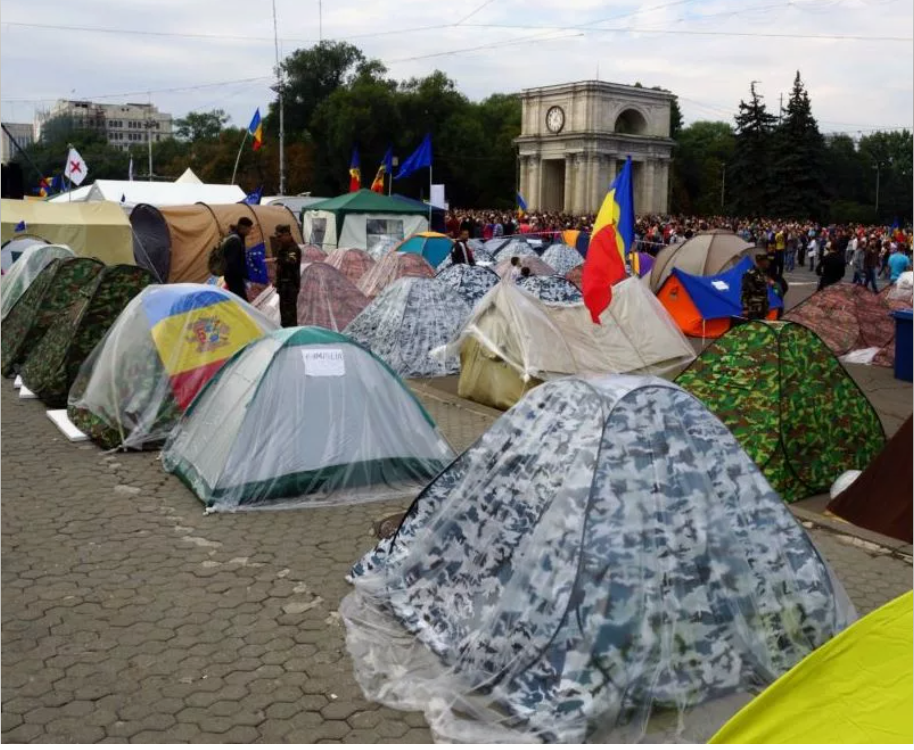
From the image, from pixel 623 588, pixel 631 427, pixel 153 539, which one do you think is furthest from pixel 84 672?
pixel 631 427

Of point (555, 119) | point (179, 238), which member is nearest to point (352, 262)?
point (179, 238)

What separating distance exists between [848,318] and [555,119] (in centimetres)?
4651

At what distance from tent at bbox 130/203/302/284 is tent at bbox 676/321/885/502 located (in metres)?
15.4

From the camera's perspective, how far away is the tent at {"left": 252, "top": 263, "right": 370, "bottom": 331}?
1400cm

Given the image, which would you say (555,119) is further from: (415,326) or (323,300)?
(415,326)

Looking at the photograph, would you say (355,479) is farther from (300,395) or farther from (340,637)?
(340,637)

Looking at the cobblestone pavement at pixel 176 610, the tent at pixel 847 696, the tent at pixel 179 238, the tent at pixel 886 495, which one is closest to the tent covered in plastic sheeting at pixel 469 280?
the cobblestone pavement at pixel 176 610

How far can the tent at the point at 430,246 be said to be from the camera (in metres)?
21.8

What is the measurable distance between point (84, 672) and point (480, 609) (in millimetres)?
1978

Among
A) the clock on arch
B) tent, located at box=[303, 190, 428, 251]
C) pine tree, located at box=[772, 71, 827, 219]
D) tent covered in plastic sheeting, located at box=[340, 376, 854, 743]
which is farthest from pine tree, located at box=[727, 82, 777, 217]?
tent covered in plastic sheeting, located at box=[340, 376, 854, 743]

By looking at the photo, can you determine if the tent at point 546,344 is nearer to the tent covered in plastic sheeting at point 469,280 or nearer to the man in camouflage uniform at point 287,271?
the tent covered in plastic sheeting at point 469,280

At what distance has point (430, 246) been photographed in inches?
862

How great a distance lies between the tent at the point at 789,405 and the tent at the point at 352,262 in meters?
12.0

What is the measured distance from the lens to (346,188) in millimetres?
62656
